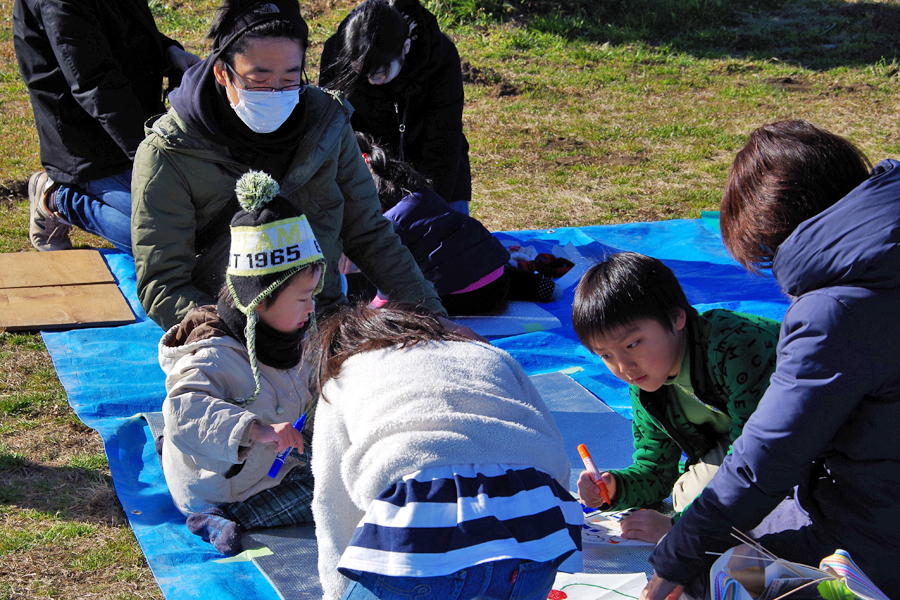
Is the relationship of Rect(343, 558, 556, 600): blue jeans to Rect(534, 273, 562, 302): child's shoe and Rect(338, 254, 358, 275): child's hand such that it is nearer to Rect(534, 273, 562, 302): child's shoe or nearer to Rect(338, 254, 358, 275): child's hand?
Rect(338, 254, 358, 275): child's hand

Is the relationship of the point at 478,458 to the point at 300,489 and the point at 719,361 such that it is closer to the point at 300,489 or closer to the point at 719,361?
the point at 719,361

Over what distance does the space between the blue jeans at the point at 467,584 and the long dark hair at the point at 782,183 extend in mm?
695

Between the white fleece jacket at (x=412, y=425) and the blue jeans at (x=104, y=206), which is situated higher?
the white fleece jacket at (x=412, y=425)

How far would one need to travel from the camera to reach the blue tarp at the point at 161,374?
206cm

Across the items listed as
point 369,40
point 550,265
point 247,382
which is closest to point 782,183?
point 247,382

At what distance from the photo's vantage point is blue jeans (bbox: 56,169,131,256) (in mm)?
3461

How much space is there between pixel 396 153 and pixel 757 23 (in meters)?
7.03

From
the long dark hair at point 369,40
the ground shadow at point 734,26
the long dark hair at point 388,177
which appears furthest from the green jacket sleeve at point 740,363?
the ground shadow at point 734,26

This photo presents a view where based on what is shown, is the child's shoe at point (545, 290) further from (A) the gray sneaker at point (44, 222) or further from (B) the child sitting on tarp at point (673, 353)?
(A) the gray sneaker at point (44, 222)

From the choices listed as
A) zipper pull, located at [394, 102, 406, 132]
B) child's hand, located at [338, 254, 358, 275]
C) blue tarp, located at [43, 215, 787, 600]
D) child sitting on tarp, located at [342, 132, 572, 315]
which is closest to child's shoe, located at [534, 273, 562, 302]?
blue tarp, located at [43, 215, 787, 600]

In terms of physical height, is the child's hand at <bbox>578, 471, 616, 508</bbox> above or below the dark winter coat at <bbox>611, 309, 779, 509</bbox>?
below

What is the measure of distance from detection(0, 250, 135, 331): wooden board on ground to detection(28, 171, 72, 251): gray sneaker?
0.12m

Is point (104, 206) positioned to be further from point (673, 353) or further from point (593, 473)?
point (673, 353)


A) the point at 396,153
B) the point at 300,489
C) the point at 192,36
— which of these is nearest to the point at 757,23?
the point at 192,36
